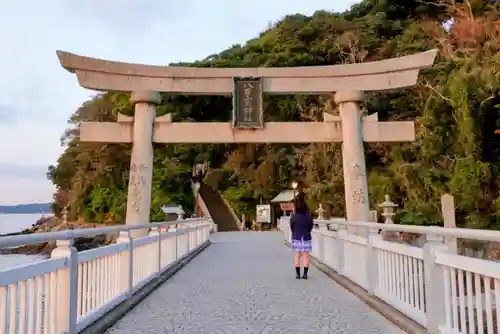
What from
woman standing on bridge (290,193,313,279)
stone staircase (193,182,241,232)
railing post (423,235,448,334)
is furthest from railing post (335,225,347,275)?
stone staircase (193,182,241,232)

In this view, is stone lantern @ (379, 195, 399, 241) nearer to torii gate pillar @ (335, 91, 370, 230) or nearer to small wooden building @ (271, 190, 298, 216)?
torii gate pillar @ (335, 91, 370, 230)

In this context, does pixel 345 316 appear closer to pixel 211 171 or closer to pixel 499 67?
pixel 499 67

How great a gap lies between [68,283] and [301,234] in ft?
17.0

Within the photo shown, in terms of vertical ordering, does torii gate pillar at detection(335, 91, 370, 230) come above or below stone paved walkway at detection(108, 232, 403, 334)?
above

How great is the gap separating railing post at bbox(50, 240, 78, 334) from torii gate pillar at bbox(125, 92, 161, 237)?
974cm

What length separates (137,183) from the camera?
45.9ft

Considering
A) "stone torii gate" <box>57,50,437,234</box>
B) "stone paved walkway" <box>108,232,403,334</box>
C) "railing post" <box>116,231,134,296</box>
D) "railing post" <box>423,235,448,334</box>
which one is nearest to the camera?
"railing post" <box>423,235,448,334</box>

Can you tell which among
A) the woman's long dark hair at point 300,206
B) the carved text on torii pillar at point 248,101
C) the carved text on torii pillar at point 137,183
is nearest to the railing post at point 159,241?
the woman's long dark hair at point 300,206

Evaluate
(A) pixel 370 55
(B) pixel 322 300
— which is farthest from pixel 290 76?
(A) pixel 370 55

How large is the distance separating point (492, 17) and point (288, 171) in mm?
17665

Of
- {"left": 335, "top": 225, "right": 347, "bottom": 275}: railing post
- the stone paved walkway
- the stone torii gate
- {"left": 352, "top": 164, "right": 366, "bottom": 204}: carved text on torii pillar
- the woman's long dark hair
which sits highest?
the stone torii gate

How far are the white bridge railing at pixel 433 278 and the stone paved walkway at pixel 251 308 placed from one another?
362mm

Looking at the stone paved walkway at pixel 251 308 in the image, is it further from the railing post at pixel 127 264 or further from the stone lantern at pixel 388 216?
the stone lantern at pixel 388 216

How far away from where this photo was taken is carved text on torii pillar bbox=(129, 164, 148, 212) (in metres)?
13.8
